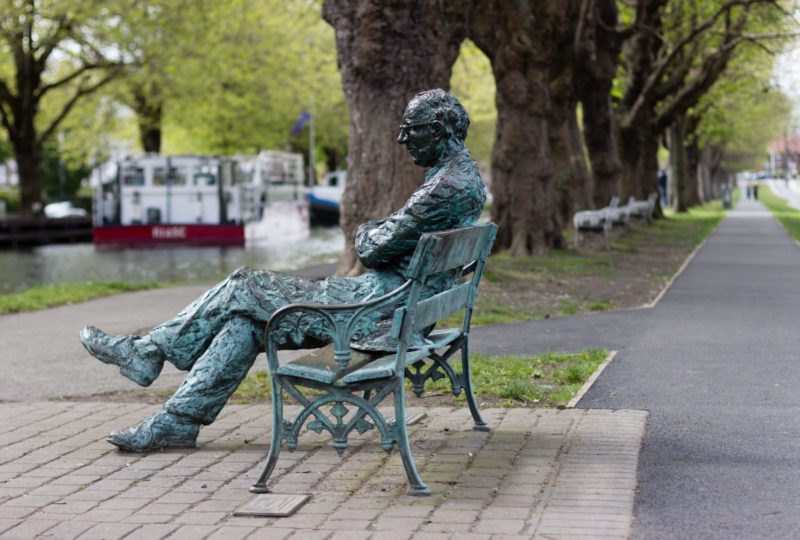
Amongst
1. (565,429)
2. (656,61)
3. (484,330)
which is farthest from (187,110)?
(565,429)

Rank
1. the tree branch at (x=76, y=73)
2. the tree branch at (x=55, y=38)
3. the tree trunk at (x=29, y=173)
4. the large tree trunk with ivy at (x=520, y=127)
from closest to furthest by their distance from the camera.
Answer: the large tree trunk with ivy at (x=520, y=127) → the tree branch at (x=55, y=38) → the tree branch at (x=76, y=73) → the tree trunk at (x=29, y=173)

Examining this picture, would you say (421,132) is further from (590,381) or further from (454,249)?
(590,381)

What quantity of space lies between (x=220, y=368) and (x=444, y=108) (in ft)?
5.39

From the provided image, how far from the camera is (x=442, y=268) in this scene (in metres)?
5.54

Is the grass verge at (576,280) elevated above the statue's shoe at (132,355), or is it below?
below

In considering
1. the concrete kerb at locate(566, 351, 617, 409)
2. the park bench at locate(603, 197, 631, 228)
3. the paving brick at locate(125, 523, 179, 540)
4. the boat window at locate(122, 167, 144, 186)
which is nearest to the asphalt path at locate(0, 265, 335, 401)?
the concrete kerb at locate(566, 351, 617, 409)

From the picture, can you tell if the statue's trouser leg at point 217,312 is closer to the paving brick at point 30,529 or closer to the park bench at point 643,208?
the paving brick at point 30,529

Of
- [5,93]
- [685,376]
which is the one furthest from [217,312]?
[5,93]

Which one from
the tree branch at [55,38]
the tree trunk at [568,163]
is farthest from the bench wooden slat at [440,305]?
the tree branch at [55,38]

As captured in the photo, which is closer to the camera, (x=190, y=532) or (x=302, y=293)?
(x=190, y=532)

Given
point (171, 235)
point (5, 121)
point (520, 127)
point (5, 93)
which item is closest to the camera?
point (520, 127)

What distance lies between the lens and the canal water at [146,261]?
27.4 meters

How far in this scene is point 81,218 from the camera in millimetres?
49250

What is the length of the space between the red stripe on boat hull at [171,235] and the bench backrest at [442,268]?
33682 mm
